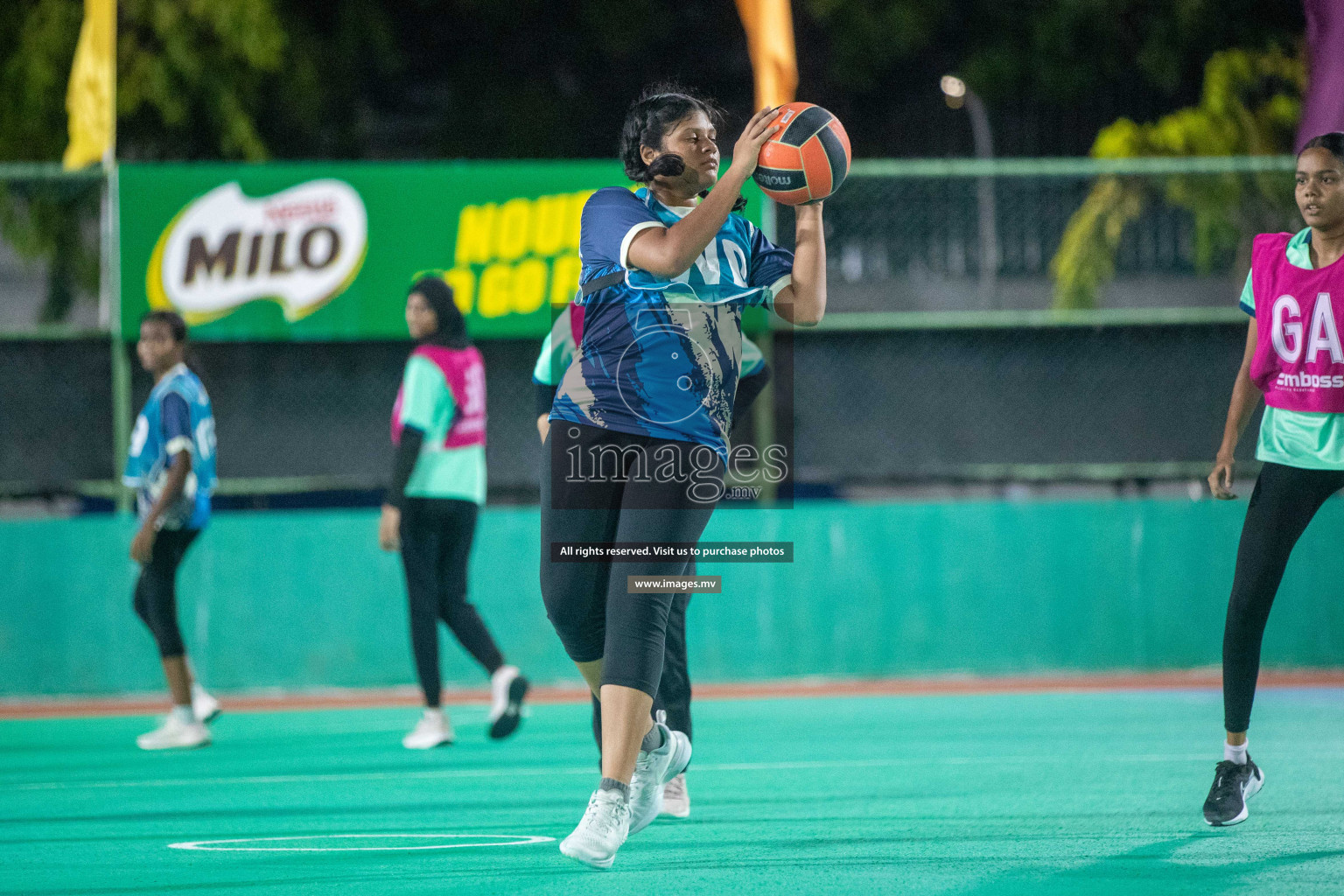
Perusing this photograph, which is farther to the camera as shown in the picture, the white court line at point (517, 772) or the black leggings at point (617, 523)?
the white court line at point (517, 772)

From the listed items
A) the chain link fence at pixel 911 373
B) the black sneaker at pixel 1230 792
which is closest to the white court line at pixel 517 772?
the black sneaker at pixel 1230 792

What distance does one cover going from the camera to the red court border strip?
9.75 m

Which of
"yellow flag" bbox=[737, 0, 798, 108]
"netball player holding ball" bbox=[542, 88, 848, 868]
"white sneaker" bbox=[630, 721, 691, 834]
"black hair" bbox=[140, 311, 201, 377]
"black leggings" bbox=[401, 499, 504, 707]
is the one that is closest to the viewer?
"netball player holding ball" bbox=[542, 88, 848, 868]

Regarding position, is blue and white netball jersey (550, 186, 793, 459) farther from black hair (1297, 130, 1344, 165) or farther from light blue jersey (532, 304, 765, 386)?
black hair (1297, 130, 1344, 165)

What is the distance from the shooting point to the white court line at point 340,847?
197 inches

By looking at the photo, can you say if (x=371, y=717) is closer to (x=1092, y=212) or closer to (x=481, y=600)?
(x=481, y=600)

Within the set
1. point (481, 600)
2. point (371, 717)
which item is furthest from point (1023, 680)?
point (371, 717)

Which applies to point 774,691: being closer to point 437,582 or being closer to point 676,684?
point 437,582

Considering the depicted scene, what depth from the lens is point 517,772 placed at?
22.3ft

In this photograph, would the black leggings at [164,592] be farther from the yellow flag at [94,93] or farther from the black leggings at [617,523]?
the yellow flag at [94,93]

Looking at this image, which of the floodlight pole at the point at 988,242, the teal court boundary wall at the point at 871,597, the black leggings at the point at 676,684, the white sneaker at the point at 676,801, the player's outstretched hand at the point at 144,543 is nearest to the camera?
the black leggings at the point at 676,684

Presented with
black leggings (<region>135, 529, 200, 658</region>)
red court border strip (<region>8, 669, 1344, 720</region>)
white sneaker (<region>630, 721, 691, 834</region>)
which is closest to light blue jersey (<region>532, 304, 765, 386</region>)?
white sneaker (<region>630, 721, 691, 834</region>)

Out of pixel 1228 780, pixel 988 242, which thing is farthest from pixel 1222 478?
pixel 988 242

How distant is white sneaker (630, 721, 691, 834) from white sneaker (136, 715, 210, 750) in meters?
3.86
